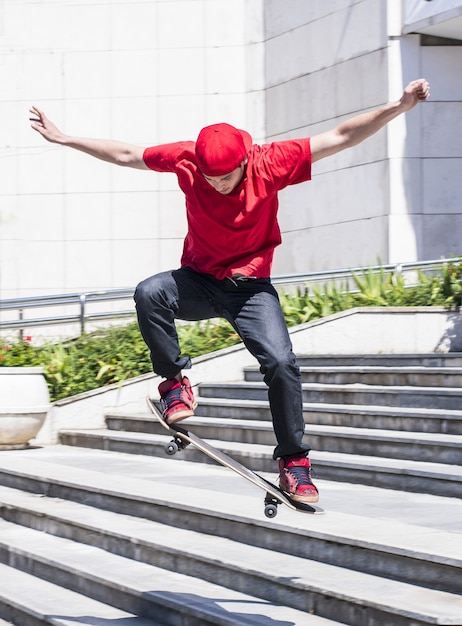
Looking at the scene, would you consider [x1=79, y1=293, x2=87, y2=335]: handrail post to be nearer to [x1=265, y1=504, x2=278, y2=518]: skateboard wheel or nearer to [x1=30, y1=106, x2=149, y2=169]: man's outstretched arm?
[x1=30, y1=106, x2=149, y2=169]: man's outstretched arm

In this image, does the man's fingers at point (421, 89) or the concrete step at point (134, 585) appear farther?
the concrete step at point (134, 585)

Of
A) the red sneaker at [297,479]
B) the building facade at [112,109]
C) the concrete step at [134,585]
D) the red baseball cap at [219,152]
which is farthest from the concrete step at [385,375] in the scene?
the building facade at [112,109]

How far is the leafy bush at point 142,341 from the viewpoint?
1225 cm

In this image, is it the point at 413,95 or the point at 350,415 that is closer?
the point at 413,95

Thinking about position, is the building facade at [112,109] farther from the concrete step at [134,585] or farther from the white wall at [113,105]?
the concrete step at [134,585]

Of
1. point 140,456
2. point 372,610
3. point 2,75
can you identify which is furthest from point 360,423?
point 2,75

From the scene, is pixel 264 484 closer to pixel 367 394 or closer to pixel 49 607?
pixel 49 607

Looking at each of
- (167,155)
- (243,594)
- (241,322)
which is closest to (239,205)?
Answer: (167,155)

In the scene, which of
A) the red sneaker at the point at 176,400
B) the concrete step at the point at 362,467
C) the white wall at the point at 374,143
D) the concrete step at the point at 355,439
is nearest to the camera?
the red sneaker at the point at 176,400

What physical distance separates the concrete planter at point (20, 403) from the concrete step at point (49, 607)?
3875mm

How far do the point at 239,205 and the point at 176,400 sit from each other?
3.56 feet

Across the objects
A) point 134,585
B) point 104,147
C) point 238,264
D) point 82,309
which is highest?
point 104,147

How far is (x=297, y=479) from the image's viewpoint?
5.48 m

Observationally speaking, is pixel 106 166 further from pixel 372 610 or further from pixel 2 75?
pixel 372 610
